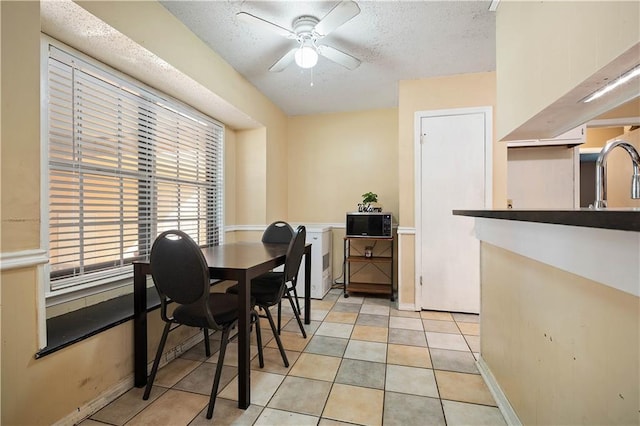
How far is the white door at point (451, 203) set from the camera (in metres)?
2.89

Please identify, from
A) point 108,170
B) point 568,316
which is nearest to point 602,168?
point 568,316

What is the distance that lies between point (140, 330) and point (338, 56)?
2.33 m

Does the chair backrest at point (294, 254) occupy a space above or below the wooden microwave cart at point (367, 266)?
above

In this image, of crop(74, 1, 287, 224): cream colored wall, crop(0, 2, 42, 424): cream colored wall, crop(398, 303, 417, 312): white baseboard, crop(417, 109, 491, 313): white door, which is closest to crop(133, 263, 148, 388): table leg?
crop(0, 2, 42, 424): cream colored wall

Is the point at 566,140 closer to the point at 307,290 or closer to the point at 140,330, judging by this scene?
the point at 307,290

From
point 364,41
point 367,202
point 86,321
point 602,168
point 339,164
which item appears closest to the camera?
point 602,168

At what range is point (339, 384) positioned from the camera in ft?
5.68

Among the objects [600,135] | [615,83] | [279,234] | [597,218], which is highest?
[600,135]

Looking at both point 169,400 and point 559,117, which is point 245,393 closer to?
point 169,400

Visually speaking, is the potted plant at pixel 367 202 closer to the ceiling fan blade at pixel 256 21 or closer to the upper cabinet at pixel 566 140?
the upper cabinet at pixel 566 140

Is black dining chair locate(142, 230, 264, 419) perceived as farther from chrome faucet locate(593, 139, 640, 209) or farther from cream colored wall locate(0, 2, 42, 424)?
chrome faucet locate(593, 139, 640, 209)

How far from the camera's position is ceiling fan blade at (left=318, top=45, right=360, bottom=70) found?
2.13 metres

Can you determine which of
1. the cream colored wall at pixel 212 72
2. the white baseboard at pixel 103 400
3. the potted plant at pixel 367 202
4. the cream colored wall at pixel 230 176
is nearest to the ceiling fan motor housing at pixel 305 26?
the cream colored wall at pixel 212 72

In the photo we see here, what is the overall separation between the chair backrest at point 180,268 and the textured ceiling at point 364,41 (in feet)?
5.28
